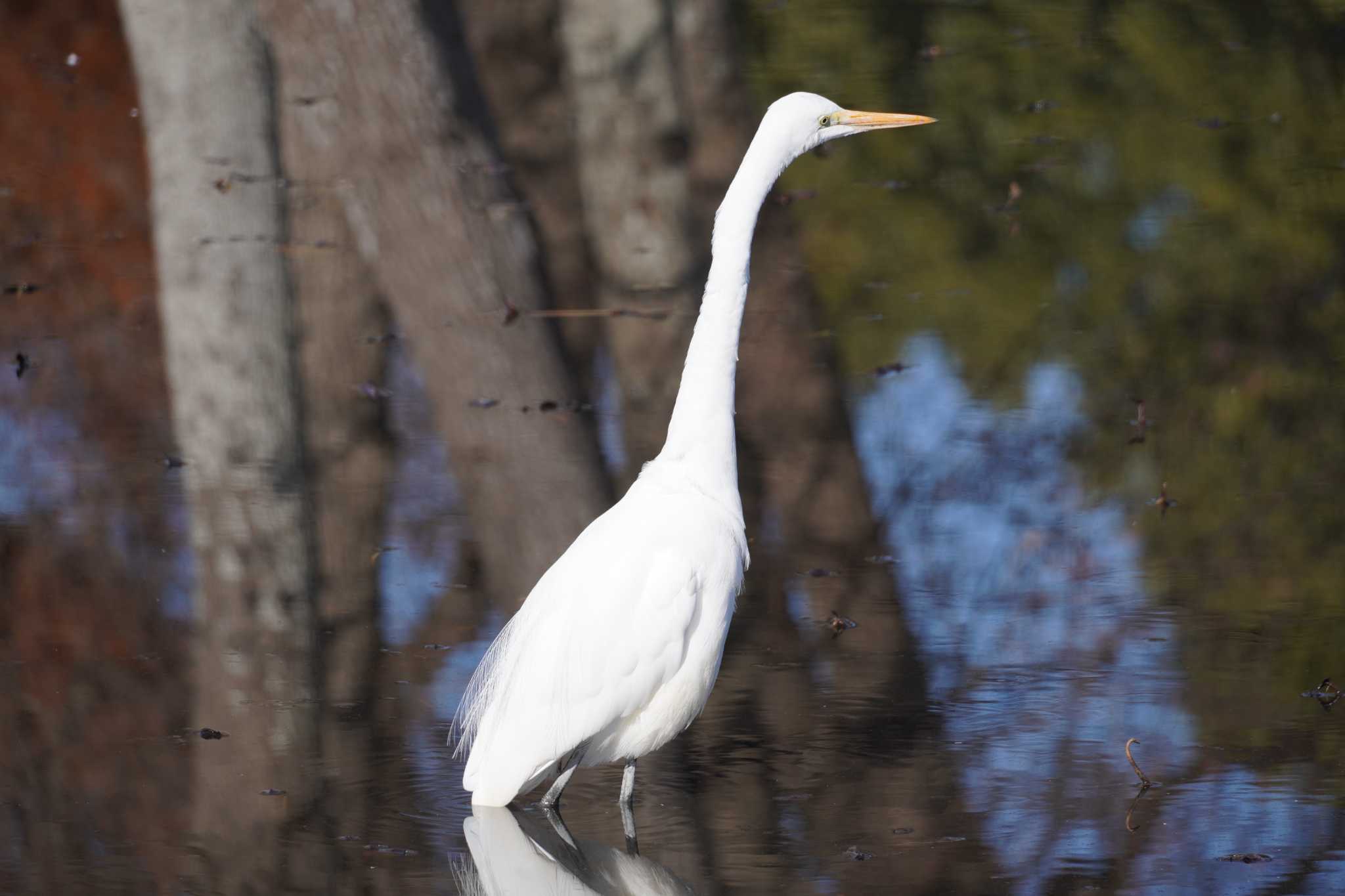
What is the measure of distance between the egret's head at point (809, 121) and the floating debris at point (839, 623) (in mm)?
1388

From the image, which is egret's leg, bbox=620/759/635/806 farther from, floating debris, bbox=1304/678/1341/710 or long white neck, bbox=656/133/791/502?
floating debris, bbox=1304/678/1341/710

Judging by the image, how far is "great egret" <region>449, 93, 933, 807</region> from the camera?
3.80 m

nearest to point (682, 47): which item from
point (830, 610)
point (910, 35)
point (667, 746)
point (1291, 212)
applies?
point (1291, 212)

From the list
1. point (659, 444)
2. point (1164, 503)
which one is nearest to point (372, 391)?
point (659, 444)

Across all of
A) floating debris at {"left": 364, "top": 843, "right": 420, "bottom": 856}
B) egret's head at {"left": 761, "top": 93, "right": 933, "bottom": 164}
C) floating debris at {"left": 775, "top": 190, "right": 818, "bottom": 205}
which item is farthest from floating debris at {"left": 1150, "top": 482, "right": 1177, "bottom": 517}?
floating debris at {"left": 775, "top": 190, "right": 818, "bottom": 205}

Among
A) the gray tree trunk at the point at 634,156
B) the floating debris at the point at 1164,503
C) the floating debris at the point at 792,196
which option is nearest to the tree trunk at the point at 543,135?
the gray tree trunk at the point at 634,156

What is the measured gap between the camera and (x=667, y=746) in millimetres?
4305

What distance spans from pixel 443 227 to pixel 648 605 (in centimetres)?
429

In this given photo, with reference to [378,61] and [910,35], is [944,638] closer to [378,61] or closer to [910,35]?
[378,61]

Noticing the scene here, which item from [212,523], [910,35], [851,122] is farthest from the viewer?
[910,35]

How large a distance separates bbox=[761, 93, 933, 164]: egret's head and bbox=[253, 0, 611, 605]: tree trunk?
→ 218cm

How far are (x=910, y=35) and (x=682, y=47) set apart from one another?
4299 millimetres

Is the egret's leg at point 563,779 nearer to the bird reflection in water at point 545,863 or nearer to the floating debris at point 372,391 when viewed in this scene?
the bird reflection in water at point 545,863

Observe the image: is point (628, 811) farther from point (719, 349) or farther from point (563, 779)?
point (719, 349)
